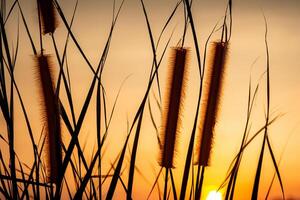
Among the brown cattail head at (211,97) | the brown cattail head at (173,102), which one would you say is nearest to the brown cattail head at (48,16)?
the brown cattail head at (173,102)

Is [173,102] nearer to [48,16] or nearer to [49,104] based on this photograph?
[49,104]

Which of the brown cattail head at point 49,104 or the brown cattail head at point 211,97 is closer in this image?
the brown cattail head at point 49,104

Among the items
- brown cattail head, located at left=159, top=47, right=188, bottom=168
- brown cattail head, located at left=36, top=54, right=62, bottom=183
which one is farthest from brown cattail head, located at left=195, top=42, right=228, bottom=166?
brown cattail head, located at left=36, top=54, right=62, bottom=183

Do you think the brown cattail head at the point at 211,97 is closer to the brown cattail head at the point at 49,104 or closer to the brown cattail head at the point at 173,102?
the brown cattail head at the point at 173,102

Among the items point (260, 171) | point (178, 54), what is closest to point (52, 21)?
point (178, 54)

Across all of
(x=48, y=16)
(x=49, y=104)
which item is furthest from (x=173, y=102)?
(x=48, y=16)

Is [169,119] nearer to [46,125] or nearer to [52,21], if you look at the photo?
[46,125]

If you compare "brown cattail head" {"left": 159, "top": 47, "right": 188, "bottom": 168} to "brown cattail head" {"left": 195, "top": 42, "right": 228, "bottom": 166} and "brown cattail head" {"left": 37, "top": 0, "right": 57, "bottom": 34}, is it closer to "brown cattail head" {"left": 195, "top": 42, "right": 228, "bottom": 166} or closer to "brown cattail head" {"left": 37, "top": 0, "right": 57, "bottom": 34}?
"brown cattail head" {"left": 195, "top": 42, "right": 228, "bottom": 166}
